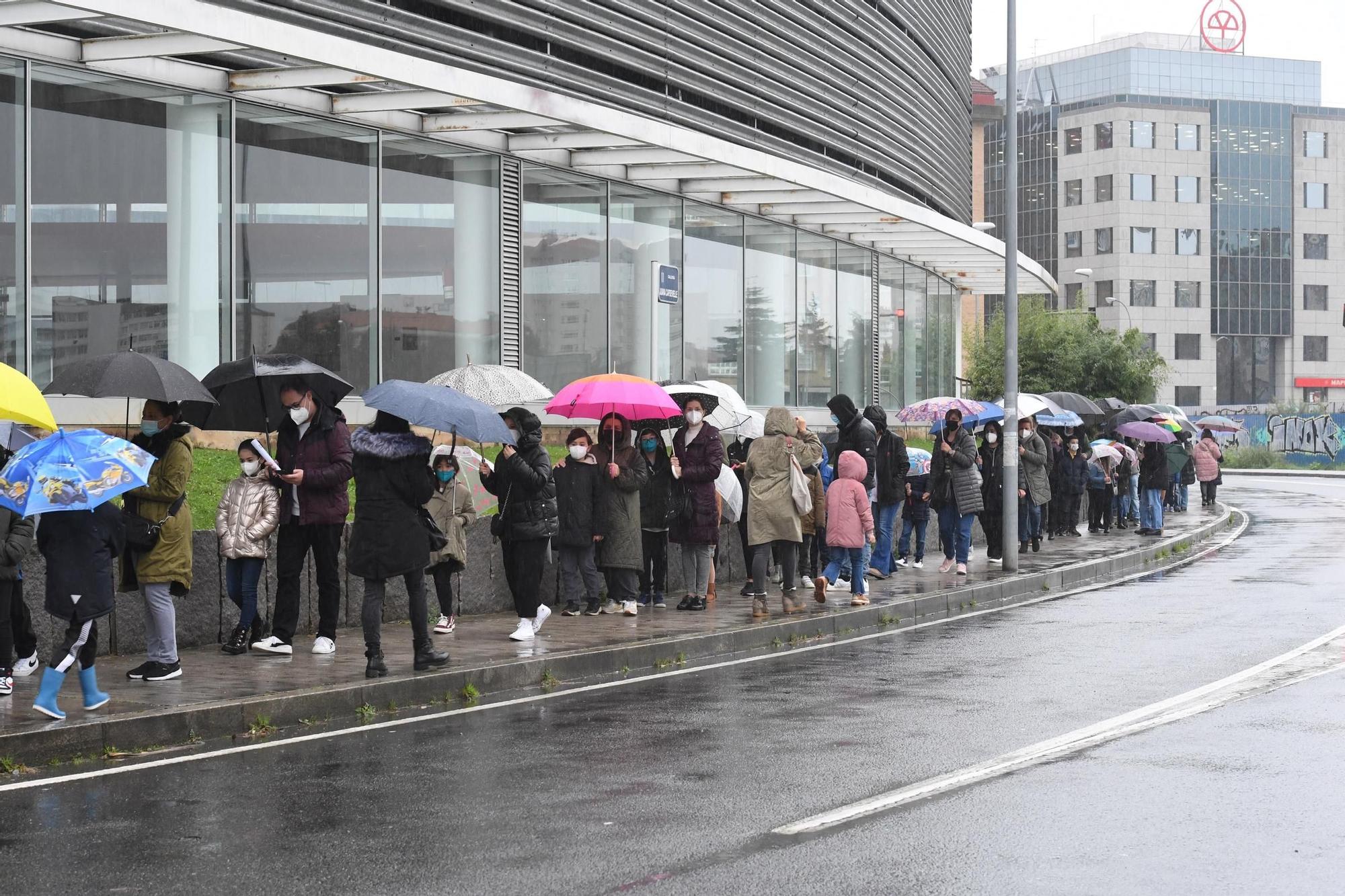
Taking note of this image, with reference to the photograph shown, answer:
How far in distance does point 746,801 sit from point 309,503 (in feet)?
17.6

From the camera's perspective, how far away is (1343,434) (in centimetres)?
6706

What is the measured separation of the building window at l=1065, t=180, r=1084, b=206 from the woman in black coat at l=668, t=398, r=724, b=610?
315 ft

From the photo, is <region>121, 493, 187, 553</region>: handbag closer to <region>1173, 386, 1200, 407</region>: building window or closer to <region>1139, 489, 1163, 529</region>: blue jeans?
<region>1139, 489, 1163, 529</region>: blue jeans

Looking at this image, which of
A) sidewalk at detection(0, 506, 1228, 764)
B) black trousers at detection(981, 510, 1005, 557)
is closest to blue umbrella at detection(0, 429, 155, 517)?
sidewalk at detection(0, 506, 1228, 764)

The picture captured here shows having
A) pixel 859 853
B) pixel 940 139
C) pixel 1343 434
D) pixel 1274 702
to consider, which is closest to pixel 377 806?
pixel 859 853

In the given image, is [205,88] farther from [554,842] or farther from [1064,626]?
[554,842]

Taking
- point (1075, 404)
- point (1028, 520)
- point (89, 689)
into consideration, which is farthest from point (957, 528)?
point (1075, 404)

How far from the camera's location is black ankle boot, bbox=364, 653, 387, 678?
1067cm

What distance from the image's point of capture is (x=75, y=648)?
30.1 ft

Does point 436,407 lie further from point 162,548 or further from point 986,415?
point 986,415

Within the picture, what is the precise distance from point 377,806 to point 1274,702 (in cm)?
560

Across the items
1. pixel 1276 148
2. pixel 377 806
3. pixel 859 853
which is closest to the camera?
pixel 859 853

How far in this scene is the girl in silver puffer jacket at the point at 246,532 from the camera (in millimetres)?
11594

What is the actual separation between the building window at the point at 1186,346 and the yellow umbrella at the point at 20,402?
103 metres
